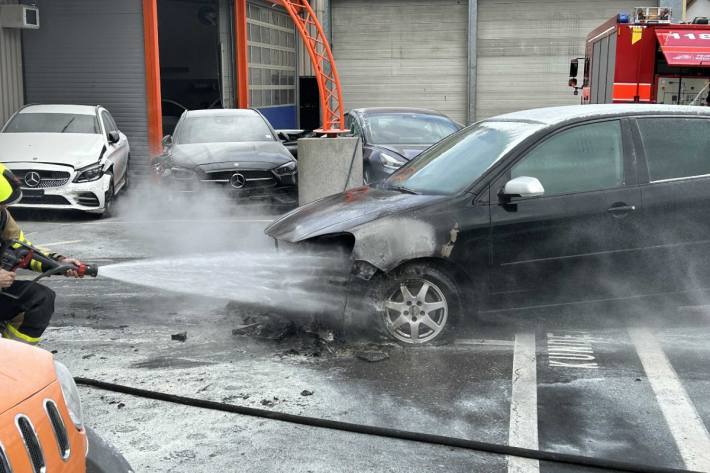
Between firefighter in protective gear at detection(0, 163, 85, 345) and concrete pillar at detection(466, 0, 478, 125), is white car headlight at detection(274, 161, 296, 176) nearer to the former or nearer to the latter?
firefighter in protective gear at detection(0, 163, 85, 345)

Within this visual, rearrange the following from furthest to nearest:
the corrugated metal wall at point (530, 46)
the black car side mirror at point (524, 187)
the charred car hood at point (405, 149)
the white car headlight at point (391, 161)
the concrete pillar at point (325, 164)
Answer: the corrugated metal wall at point (530, 46) < the charred car hood at point (405, 149) < the white car headlight at point (391, 161) < the concrete pillar at point (325, 164) < the black car side mirror at point (524, 187)

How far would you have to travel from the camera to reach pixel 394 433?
433 cm

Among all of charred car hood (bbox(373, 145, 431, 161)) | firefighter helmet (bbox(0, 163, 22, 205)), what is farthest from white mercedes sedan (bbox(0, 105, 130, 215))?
firefighter helmet (bbox(0, 163, 22, 205))

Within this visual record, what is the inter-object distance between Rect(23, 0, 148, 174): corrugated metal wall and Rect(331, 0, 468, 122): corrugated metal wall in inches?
465

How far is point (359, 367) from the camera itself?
542 centimetres

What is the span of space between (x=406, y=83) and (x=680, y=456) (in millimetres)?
24955

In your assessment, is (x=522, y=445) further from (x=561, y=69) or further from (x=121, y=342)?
(x=561, y=69)

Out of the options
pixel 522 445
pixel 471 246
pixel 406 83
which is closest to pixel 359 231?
pixel 471 246

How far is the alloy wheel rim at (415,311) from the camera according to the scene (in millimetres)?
5719

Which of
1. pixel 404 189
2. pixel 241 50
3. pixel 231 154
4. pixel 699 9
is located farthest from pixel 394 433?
pixel 699 9

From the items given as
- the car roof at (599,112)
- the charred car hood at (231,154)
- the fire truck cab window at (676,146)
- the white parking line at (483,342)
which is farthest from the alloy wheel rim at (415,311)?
the charred car hood at (231,154)

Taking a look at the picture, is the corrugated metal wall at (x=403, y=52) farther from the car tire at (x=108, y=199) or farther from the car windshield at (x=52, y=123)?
the car tire at (x=108, y=199)

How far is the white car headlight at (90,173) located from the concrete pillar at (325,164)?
303 cm

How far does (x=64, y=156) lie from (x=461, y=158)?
7562 millimetres
